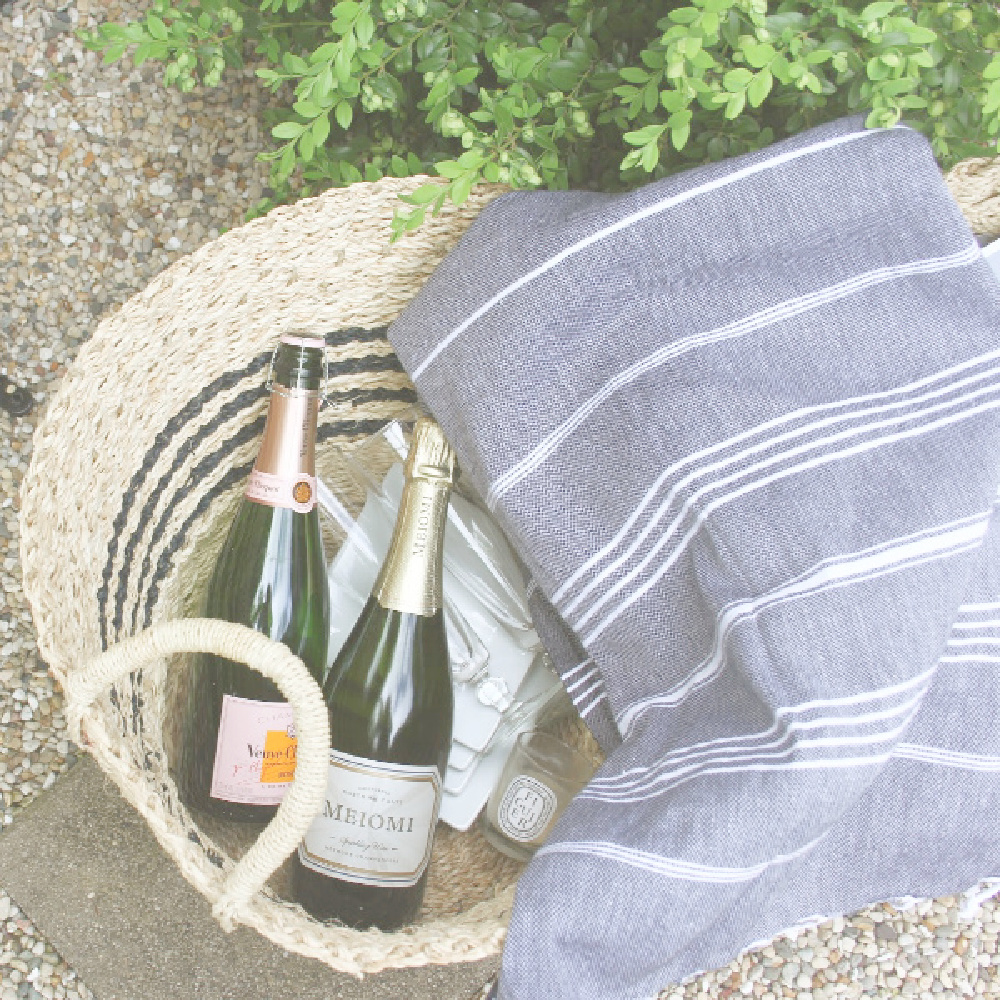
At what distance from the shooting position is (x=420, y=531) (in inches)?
35.7

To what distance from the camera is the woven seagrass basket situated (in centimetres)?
71

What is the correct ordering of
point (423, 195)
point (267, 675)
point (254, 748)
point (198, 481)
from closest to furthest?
1. point (267, 675)
2. point (423, 195)
3. point (254, 748)
4. point (198, 481)

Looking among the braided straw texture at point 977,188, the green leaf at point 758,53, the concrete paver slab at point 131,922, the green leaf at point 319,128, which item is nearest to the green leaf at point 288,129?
the green leaf at point 319,128

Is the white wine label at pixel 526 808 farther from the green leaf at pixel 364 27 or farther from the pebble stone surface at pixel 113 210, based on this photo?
the green leaf at pixel 364 27

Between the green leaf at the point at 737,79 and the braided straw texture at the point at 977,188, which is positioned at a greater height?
the green leaf at the point at 737,79

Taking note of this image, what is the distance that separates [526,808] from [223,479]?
0.45 metres

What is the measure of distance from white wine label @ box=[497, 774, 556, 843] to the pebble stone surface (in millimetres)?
472

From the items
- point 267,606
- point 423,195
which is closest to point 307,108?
point 423,195

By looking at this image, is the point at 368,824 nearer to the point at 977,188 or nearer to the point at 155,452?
the point at 155,452

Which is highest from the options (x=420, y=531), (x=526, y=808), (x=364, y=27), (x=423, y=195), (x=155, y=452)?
(x=364, y=27)

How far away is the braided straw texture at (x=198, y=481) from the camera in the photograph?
2.36 feet

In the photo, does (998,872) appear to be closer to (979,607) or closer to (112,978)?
(979,607)

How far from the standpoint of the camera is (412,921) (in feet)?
3.12

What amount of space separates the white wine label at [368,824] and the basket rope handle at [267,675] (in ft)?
0.52
